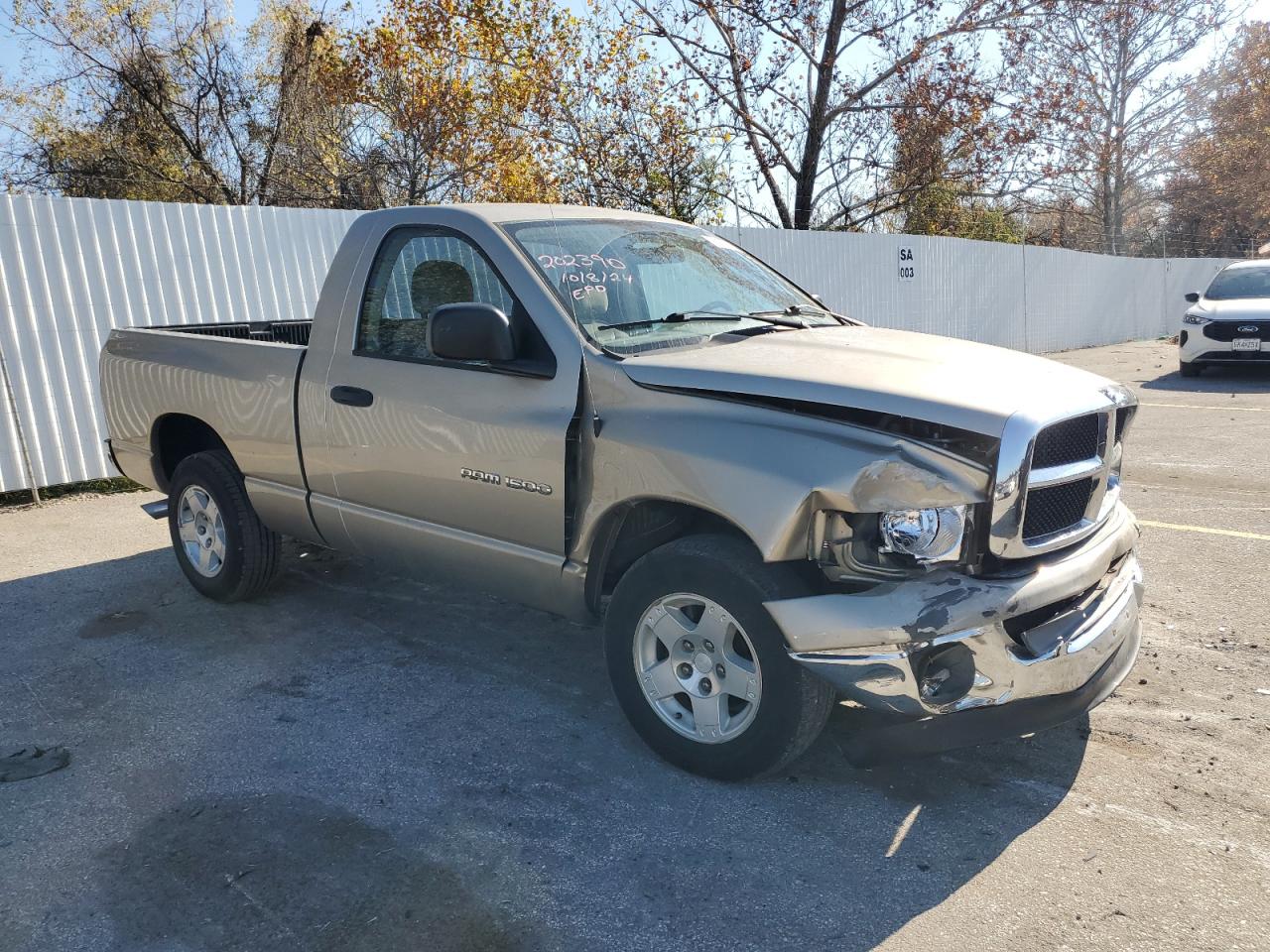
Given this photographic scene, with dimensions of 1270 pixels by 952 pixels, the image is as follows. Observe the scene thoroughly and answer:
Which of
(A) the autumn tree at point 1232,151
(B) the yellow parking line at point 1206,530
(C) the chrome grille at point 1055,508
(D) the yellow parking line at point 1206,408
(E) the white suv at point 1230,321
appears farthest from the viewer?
(A) the autumn tree at point 1232,151

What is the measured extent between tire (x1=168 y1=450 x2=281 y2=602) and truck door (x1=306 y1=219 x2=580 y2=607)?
0.72m

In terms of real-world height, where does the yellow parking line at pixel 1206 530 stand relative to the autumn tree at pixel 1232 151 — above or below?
below

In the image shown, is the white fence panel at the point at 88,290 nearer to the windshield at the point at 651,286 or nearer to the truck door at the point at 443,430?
the truck door at the point at 443,430

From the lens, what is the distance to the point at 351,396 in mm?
4250

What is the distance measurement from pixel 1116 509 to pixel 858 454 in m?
1.34

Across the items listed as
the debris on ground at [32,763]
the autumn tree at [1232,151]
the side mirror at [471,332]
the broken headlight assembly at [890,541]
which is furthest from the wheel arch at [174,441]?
the autumn tree at [1232,151]

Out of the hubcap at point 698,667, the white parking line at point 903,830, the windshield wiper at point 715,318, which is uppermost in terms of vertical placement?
the windshield wiper at point 715,318

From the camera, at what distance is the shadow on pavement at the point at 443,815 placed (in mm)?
2664

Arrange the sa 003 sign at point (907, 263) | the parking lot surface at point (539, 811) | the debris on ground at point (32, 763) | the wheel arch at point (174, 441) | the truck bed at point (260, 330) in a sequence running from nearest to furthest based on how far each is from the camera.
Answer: the parking lot surface at point (539, 811) → the debris on ground at point (32, 763) → the wheel arch at point (174, 441) → the truck bed at point (260, 330) → the sa 003 sign at point (907, 263)

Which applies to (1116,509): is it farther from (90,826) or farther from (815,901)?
(90,826)

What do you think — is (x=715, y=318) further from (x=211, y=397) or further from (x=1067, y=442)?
(x=211, y=397)

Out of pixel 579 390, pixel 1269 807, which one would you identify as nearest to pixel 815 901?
pixel 1269 807

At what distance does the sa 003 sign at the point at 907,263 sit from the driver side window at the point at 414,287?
1348 centimetres

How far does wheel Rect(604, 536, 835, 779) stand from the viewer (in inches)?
119
